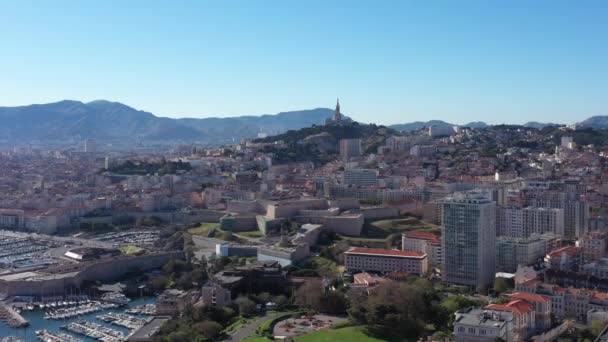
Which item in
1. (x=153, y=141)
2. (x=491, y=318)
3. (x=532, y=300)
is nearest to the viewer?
(x=491, y=318)

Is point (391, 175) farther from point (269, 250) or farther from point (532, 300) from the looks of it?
point (532, 300)

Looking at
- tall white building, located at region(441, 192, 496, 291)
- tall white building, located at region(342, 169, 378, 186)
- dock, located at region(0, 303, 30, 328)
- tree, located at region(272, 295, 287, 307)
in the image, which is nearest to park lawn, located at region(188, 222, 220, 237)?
tall white building, located at region(342, 169, 378, 186)

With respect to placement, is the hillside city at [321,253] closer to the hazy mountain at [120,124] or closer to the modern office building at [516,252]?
the modern office building at [516,252]

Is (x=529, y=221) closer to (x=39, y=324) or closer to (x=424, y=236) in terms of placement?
(x=424, y=236)

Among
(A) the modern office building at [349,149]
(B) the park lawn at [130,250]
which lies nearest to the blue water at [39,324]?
(B) the park lawn at [130,250]

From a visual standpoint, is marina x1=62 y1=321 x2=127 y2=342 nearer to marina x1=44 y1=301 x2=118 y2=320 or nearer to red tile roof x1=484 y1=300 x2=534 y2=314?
marina x1=44 y1=301 x2=118 y2=320

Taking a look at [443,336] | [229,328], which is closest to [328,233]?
[229,328]
